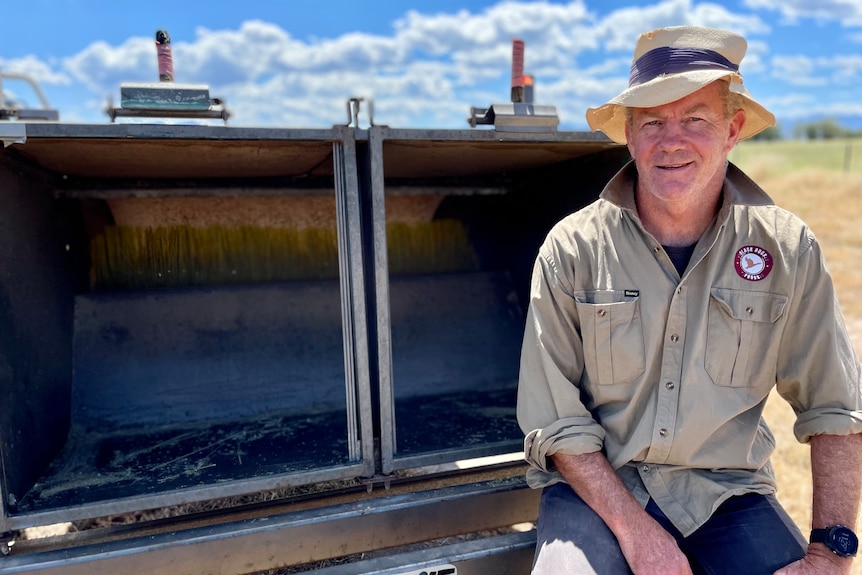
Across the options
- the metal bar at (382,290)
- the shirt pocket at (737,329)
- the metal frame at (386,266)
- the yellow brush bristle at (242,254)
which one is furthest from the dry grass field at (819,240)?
the yellow brush bristle at (242,254)

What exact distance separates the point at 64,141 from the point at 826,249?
37.9ft

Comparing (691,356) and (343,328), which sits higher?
(343,328)

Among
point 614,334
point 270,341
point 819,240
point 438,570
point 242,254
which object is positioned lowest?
point 438,570

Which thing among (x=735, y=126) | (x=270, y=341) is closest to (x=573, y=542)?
(x=735, y=126)

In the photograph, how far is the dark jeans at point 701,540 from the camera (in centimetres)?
184

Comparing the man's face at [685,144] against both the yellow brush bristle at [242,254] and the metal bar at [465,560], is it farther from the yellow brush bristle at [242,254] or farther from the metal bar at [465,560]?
the yellow brush bristle at [242,254]

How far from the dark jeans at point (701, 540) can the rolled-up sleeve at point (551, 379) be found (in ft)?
0.57

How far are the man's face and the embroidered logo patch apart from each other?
0.76 ft

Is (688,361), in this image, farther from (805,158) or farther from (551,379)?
(805,158)

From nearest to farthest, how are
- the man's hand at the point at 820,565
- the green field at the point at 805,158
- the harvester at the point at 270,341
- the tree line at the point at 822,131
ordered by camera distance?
1. the man's hand at the point at 820,565
2. the harvester at the point at 270,341
3. the green field at the point at 805,158
4. the tree line at the point at 822,131

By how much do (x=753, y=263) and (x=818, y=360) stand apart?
1.12ft

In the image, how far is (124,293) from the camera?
3.24 meters

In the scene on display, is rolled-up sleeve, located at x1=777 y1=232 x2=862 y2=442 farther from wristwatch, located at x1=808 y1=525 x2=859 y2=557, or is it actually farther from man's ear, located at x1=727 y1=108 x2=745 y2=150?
man's ear, located at x1=727 y1=108 x2=745 y2=150

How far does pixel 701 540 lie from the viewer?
1.96 m
